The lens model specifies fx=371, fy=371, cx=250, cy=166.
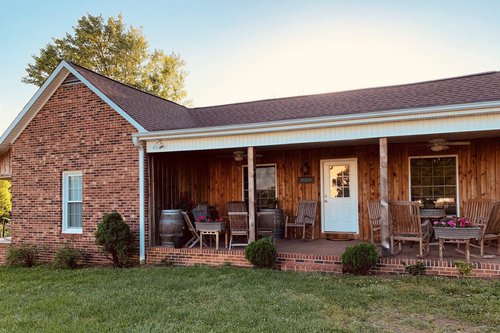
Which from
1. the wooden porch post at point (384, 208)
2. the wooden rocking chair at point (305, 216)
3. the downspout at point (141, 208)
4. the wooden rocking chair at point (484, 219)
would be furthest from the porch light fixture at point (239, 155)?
the wooden rocking chair at point (484, 219)

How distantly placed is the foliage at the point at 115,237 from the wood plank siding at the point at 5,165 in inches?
192

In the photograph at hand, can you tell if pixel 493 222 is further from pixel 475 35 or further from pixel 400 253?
pixel 475 35

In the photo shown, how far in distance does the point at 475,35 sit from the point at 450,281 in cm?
904

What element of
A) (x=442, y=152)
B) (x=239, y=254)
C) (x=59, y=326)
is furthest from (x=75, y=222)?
(x=442, y=152)

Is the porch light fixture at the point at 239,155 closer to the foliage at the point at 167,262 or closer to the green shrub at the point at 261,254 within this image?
the green shrub at the point at 261,254

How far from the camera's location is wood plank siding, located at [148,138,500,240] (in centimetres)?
859

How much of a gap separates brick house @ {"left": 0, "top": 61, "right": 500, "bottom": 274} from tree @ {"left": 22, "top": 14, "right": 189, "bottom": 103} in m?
14.3

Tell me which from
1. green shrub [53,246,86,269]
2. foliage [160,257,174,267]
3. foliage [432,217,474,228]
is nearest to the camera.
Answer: foliage [432,217,474,228]

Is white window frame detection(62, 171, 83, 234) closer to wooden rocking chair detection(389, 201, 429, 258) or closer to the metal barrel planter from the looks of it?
the metal barrel planter

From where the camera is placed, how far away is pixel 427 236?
23.3ft

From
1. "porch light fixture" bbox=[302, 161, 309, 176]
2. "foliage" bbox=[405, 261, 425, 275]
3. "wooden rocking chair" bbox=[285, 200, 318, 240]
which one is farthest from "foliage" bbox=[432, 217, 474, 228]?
"porch light fixture" bbox=[302, 161, 309, 176]

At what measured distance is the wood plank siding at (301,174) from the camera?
8.59m

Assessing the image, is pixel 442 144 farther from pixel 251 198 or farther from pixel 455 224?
pixel 251 198

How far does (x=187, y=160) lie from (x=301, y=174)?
3163 millimetres
